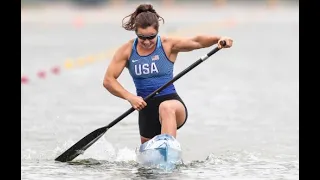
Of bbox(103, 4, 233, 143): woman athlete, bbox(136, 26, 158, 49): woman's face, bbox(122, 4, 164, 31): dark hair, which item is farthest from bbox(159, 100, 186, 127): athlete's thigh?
bbox(122, 4, 164, 31): dark hair

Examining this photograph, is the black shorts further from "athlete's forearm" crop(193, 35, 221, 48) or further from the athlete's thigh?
"athlete's forearm" crop(193, 35, 221, 48)

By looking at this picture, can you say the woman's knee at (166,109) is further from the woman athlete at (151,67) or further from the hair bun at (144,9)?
the hair bun at (144,9)

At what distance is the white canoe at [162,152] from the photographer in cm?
940

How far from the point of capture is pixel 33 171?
9.48m

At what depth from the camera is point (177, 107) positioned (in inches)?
385

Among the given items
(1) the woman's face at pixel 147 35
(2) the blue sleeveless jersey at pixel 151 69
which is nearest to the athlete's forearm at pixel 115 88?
(2) the blue sleeveless jersey at pixel 151 69

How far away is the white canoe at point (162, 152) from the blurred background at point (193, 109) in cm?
17

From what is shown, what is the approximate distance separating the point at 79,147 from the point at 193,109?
181 inches

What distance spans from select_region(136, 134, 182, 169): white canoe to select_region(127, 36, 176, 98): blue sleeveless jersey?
1.97ft

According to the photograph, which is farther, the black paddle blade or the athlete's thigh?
the black paddle blade

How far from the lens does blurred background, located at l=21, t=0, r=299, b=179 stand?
9992 millimetres

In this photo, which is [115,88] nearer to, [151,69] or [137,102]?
[137,102]

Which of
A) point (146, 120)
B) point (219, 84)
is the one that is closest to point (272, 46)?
point (219, 84)

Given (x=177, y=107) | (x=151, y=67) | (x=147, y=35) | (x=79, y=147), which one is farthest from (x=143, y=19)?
(x=79, y=147)
